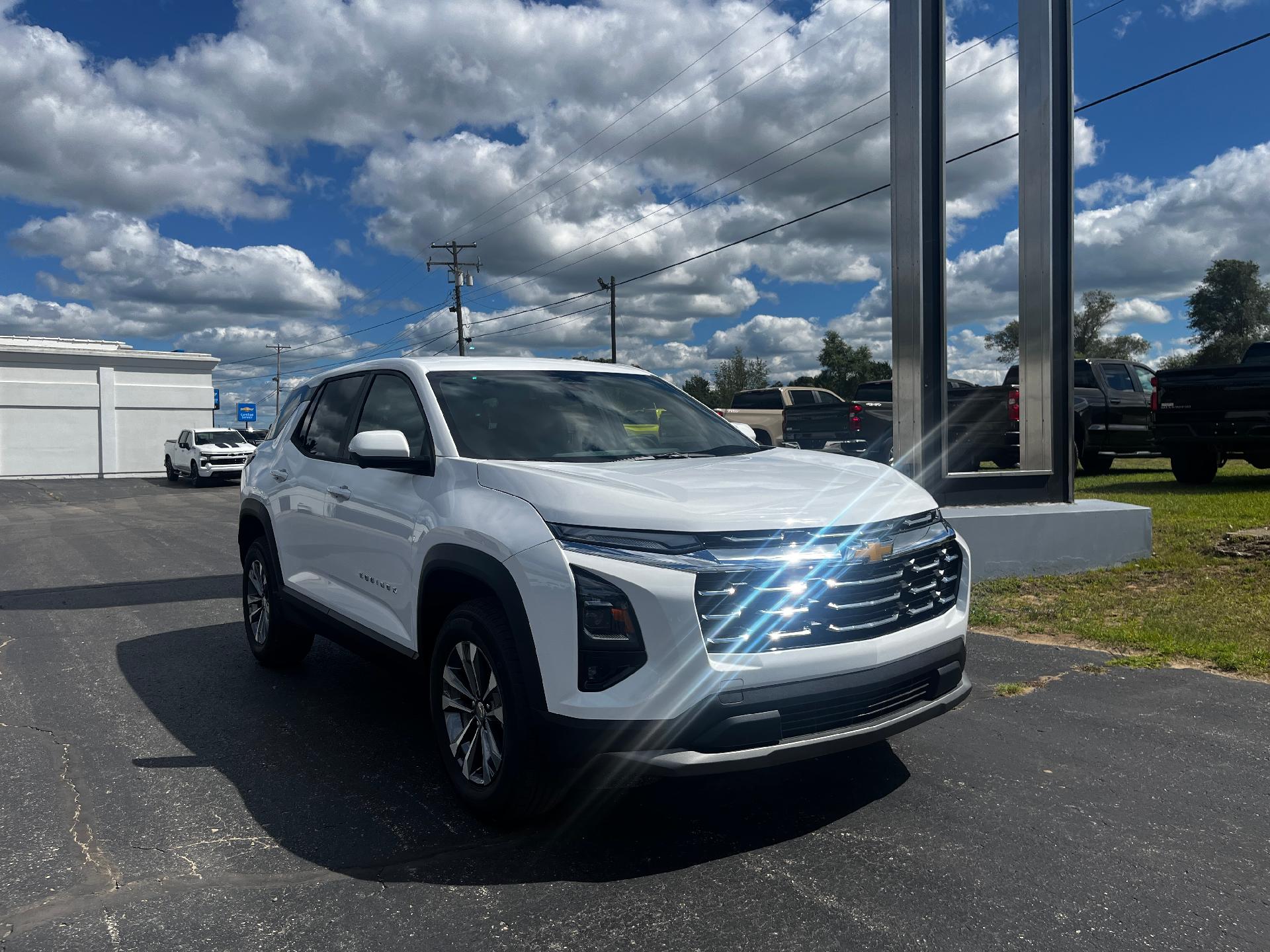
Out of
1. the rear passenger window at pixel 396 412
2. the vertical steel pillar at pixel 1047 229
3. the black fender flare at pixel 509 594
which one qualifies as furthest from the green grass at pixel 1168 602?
the rear passenger window at pixel 396 412

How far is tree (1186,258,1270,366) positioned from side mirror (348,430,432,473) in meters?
82.5

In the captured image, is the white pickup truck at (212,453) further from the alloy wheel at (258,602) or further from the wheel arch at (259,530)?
the alloy wheel at (258,602)

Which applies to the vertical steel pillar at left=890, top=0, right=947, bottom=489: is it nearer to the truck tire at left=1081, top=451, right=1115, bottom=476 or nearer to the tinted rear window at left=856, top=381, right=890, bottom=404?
the truck tire at left=1081, top=451, right=1115, bottom=476

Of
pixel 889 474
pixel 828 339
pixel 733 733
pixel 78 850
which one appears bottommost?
A: pixel 78 850

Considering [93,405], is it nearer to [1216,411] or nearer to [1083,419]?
[1083,419]

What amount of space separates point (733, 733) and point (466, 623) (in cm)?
110

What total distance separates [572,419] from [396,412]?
0.91 m

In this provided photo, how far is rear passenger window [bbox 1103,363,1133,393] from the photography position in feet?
53.8

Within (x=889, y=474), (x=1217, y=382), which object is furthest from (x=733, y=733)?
(x=1217, y=382)

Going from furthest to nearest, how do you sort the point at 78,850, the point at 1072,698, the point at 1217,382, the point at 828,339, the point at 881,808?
the point at 828,339 → the point at 1217,382 → the point at 1072,698 → the point at 881,808 → the point at 78,850

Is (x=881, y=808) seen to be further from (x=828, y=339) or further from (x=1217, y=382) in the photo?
(x=828, y=339)

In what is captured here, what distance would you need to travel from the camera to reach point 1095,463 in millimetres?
17203

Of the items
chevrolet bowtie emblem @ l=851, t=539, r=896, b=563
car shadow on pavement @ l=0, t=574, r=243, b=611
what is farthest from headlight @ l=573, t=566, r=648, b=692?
car shadow on pavement @ l=0, t=574, r=243, b=611

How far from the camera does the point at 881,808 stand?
3697 millimetres
